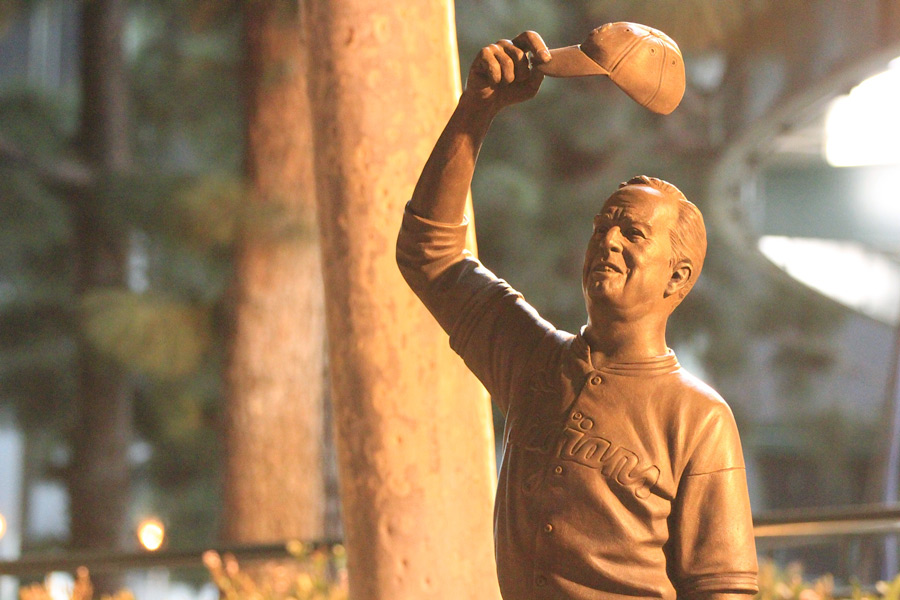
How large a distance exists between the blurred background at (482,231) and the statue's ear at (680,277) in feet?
11.4

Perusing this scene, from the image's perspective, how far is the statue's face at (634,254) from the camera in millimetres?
1478

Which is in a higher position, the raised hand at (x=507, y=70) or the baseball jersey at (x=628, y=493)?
the raised hand at (x=507, y=70)

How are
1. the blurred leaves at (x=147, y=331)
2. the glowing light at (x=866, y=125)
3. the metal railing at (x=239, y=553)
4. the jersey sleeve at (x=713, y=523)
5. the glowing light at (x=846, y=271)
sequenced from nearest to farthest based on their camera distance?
1. the jersey sleeve at (x=713, y=523)
2. the metal railing at (x=239, y=553)
3. the blurred leaves at (x=147, y=331)
4. the glowing light at (x=866, y=125)
5. the glowing light at (x=846, y=271)

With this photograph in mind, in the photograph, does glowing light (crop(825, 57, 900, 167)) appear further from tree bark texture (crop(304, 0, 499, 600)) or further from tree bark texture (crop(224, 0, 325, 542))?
tree bark texture (crop(304, 0, 499, 600))

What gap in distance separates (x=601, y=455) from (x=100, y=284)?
5695 millimetres

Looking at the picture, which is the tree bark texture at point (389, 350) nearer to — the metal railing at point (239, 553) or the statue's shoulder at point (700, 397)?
the statue's shoulder at point (700, 397)

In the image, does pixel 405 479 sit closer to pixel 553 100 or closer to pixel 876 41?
pixel 876 41

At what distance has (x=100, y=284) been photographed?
6.68 metres

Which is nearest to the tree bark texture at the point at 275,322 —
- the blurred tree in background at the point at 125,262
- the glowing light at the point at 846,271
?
the blurred tree in background at the point at 125,262

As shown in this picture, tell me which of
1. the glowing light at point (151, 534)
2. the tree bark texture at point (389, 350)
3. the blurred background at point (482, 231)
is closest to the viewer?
the tree bark texture at point (389, 350)

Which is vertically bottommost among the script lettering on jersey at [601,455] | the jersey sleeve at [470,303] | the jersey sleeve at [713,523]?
the jersey sleeve at [713,523]

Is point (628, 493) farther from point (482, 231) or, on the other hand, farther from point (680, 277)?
point (482, 231)

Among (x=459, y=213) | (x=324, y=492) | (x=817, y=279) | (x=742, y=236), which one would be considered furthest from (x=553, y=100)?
(x=459, y=213)

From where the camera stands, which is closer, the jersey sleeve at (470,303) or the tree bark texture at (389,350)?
the jersey sleeve at (470,303)
